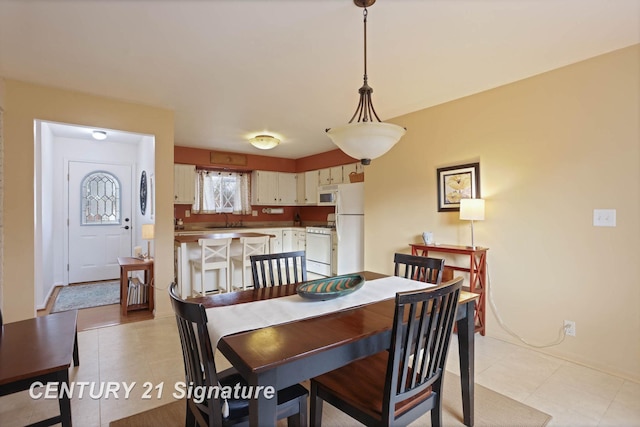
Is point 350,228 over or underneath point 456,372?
over

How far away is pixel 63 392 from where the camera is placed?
147 centimetres

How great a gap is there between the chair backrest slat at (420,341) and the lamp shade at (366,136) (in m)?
0.84

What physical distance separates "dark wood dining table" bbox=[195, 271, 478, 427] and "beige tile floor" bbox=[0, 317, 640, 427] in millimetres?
993

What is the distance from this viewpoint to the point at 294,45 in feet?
7.22

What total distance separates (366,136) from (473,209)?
1714mm

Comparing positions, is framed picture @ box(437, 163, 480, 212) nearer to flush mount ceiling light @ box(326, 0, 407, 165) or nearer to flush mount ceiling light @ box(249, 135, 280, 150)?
flush mount ceiling light @ box(326, 0, 407, 165)

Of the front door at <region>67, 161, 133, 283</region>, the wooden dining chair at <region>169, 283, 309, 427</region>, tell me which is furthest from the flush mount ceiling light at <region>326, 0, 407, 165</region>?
the front door at <region>67, 161, 133, 283</region>

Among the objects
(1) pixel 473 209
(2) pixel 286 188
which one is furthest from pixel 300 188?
(1) pixel 473 209

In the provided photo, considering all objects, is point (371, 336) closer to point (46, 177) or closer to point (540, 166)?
point (540, 166)

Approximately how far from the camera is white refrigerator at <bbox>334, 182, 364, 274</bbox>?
14.9ft

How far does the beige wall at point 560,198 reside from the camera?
2242 mm

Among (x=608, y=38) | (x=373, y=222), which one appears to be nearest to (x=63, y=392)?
(x=373, y=222)

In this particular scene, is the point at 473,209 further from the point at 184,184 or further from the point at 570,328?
the point at 184,184

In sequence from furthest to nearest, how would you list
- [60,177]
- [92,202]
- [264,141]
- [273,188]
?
[273,188] < [92,202] < [60,177] < [264,141]
